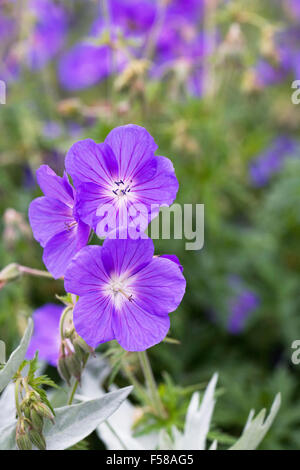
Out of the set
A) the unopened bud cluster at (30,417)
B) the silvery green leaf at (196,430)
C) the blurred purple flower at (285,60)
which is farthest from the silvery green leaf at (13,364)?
the blurred purple flower at (285,60)

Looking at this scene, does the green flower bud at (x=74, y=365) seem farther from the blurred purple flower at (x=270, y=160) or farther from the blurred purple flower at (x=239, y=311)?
the blurred purple flower at (x=270, y=160)

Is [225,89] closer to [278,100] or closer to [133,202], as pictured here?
[278,100]

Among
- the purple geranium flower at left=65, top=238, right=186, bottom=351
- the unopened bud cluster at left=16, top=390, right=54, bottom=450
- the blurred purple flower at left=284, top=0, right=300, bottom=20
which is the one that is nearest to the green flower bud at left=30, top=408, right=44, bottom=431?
the unopened bud cluster at left=16, top=390, right=54, bottom=450

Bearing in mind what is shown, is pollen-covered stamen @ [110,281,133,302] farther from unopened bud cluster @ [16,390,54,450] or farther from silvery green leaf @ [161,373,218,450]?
silvery green leaf @ [161,373,218,450]

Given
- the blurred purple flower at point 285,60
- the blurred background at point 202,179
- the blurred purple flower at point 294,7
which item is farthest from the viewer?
the blurred purple flower at point 294,7

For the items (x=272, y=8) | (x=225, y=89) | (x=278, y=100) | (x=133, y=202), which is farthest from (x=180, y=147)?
(x=272, y=8)

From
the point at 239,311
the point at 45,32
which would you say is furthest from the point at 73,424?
the point at 45,32
